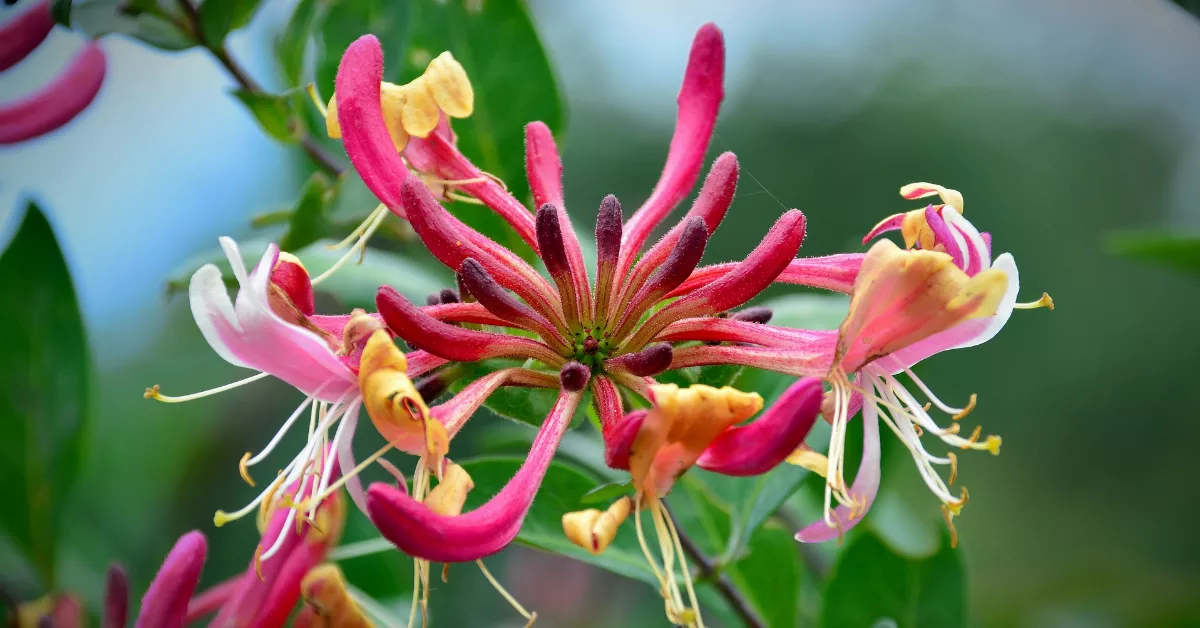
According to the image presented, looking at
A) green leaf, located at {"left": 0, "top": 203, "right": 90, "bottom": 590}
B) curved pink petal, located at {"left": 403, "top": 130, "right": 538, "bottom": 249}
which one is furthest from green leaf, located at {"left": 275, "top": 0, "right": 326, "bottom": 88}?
curved pink petal, located at {"left": 403, "top": 130, "right": 538, "bottom": 249}

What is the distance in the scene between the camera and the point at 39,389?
1.47 metres

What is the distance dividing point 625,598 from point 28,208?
7.82 ft

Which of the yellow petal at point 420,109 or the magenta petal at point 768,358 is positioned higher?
the yellow petal at point 420,109

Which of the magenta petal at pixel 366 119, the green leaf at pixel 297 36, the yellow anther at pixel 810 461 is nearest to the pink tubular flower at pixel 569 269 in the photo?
the magenta petal at pixel 366 119

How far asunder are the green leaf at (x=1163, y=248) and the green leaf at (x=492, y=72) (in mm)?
921

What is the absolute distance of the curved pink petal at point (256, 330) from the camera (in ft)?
2.42

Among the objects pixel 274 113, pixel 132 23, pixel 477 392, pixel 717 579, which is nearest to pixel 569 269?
pixel 477 392

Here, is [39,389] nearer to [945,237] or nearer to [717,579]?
[717,579]

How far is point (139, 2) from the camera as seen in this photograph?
1.39m

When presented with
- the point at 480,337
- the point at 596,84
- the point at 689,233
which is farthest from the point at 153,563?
the point at 596,84

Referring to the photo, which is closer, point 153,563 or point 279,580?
point 279,580

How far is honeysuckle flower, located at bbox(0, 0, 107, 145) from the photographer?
1342 mm

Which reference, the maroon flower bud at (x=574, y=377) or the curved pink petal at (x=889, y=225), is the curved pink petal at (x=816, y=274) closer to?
the curved pink petal at (x=889, y=225)

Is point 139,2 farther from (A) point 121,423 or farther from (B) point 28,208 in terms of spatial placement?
(A) point 121,423
